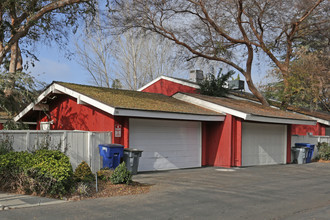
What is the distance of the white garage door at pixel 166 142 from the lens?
14.1 metres

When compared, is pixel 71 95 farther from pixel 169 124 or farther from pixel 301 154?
pixel 301 154

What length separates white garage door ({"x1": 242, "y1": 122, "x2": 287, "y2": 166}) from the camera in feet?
57.0

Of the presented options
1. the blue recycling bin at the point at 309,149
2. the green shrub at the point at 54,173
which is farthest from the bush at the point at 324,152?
the green shrub at the point at 54,173

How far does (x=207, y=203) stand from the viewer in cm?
840

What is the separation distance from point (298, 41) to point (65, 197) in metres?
25.6

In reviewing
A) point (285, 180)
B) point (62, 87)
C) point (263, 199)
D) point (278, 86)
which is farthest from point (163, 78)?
point (263, 199)

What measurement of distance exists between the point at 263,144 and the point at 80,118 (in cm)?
973

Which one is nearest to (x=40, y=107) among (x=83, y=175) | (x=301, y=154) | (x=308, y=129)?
(x=83, y=175)

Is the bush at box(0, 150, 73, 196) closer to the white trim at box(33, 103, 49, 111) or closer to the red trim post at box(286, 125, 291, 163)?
the white trim at box(33, 103, 49, 111)

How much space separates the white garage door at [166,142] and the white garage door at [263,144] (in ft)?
8.16

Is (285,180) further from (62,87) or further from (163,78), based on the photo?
(163,78)

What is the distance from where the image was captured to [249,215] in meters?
7.25

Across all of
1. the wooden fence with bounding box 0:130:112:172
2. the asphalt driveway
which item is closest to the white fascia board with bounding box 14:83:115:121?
the wooden fence with bounding box 0:130:112:172

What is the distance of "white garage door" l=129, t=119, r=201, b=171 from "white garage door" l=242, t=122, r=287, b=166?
8.16 ft
